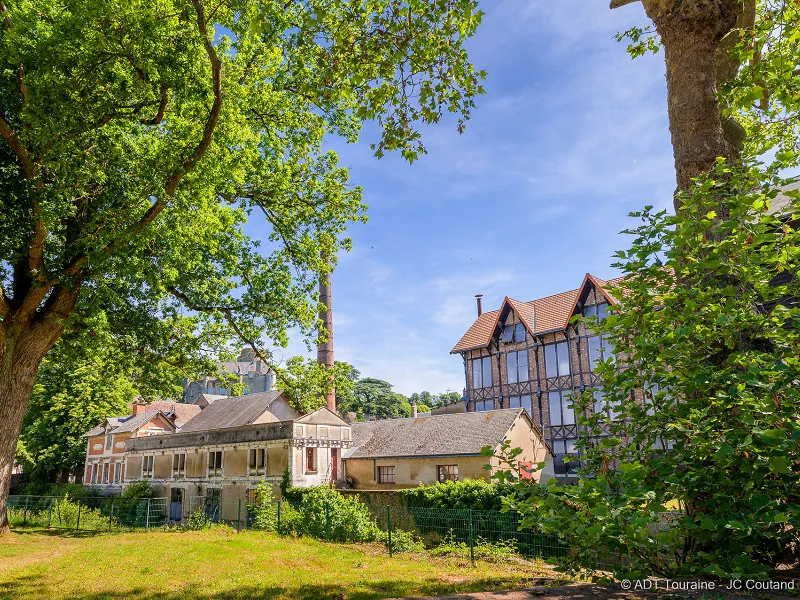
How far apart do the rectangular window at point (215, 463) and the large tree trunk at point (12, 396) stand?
75.0 ft

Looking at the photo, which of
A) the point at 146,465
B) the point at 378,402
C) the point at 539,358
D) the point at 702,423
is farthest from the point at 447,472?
the point at 378,402

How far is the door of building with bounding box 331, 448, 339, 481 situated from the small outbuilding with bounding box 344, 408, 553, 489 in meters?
0.61

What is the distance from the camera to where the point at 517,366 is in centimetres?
3972

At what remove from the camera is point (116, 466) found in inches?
1796

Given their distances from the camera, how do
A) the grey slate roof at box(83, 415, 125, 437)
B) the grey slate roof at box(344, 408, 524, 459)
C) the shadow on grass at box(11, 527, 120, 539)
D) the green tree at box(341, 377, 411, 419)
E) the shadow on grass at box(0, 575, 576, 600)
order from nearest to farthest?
the shadow on grass at box(0, 575, 576, 600) < the shadow on grass at box(11, 527, 120, 539) < the grey slate roof at box(344, 408, 524, 459) < the grey slate roof at box(83, 415, 125, 437) < the green tree at box(341, 377, 411, 419)

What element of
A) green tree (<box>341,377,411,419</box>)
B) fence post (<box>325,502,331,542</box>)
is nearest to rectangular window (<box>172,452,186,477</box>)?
fence post (<box>325,502,331,542</box>)

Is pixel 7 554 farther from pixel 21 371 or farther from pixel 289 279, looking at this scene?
pixel 289 279

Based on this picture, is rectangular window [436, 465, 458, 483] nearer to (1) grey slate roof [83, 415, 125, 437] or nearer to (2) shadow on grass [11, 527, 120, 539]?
(2) shadow on grass [11, 527, 120, 539]

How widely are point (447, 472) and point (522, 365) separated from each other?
41.2 ft

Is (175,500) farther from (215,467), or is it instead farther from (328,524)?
(328,524)

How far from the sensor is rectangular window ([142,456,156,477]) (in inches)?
1661

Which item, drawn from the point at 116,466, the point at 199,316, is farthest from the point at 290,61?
the point at 116,466

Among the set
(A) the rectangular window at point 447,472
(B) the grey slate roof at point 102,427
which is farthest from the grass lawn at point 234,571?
(B) the grey slate roof at point 102,427

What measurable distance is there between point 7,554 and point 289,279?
35.4 feet
